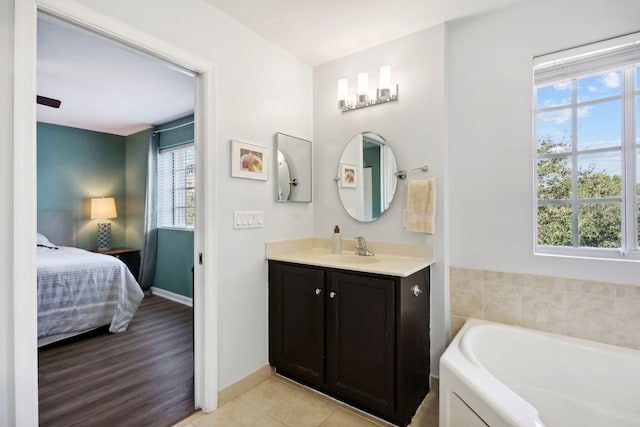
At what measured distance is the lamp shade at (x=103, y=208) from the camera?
448 cm

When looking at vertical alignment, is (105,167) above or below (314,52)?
below

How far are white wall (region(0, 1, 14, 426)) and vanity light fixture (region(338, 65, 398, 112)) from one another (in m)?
1.86

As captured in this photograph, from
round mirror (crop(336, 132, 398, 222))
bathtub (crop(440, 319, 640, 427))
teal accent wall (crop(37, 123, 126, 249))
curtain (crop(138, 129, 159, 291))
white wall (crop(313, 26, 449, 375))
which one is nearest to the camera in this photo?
bathtub (crop(440, 319, 640, 427))

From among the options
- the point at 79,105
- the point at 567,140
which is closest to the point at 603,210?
the point at 567,140

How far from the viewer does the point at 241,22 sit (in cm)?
205

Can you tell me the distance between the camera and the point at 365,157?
243 centimetres

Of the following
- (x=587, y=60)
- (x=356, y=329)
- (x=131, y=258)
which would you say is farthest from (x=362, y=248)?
(x=131, y=258)

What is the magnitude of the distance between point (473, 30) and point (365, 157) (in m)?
1.10

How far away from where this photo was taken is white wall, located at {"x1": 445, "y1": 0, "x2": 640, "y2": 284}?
1747mm

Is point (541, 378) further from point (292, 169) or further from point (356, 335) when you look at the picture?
point (292, 169)

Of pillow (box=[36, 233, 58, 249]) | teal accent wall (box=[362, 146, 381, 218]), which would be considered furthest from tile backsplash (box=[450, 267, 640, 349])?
pillow (box=[36, 233, 58, 249])

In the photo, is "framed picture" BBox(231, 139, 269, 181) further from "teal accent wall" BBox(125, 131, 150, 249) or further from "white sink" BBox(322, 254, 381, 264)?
"teal accent wall" BBox(125, 131, 150, 249)

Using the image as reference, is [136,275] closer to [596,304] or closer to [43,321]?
[43,321]

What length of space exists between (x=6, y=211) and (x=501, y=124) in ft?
8.45
